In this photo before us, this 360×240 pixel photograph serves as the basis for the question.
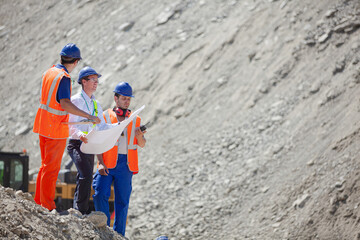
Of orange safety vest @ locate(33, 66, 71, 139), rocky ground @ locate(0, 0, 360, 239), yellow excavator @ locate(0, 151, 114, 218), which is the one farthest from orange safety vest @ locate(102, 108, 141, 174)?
yellow excavator @ locate(0, 151, 114, 218)

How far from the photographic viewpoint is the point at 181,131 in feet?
44.0

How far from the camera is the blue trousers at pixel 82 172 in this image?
5410mm

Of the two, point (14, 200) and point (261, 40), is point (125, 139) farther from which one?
point (261, 40)

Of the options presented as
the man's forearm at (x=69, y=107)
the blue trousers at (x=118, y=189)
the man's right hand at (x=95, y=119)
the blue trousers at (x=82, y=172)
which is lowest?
the blue trousers at (x=118, y=189)

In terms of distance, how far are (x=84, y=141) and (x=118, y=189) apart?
0.86 m

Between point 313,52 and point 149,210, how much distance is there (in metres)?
5.52

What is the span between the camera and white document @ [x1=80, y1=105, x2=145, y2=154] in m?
5.44

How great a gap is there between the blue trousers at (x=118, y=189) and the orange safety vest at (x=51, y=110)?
89cm

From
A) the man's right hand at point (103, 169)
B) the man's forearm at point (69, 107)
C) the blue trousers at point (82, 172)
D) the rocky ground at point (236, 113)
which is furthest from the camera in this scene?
the rocky ground at point (236, 113)

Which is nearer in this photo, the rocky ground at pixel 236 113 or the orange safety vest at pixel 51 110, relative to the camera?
the orange safety vest at pixel 51 110

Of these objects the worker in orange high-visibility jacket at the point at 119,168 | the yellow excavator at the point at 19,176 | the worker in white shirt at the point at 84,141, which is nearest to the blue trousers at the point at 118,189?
the worker in orange high-visibility jacket at the point at 119,168

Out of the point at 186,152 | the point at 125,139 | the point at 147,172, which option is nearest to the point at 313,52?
the point at 186,152

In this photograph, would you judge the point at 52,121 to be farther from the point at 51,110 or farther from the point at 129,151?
the point at 129,151

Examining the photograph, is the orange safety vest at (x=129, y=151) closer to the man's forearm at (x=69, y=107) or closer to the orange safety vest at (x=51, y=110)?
the orange safety vest at (x=51, y=110)
